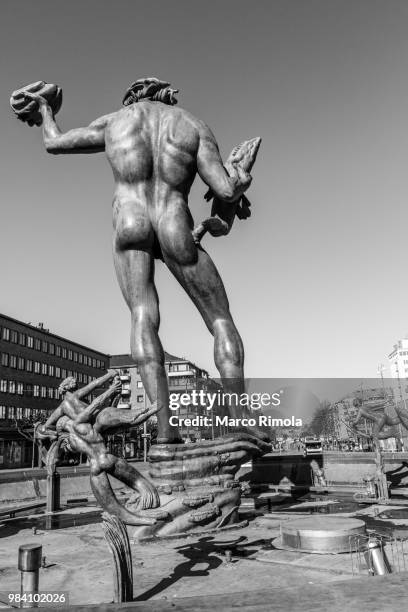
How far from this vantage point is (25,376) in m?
55.2

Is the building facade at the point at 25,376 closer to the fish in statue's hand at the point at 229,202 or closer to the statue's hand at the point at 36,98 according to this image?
the statue's hand at the point at 36,98

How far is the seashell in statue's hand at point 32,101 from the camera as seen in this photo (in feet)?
28.3

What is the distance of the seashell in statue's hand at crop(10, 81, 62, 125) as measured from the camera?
864 centimetres

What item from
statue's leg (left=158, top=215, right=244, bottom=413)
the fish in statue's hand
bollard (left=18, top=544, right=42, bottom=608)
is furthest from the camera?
the fish in statue's hand

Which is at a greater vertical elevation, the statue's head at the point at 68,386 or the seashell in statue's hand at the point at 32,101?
the seashell in statue's hand at the point at 32,101

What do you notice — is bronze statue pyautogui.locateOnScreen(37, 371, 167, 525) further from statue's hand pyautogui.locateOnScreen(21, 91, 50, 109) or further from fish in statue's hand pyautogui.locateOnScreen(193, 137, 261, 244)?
statue's hand pyautogui.locateOnScreen(21, 91, 50, 109)

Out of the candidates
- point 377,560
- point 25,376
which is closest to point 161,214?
point 377,560

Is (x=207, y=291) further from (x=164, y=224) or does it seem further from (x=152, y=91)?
(x=152, y=91)

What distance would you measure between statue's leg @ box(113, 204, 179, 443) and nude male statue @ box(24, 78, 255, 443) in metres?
0.01

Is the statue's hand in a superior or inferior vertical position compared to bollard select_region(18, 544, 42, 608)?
superior

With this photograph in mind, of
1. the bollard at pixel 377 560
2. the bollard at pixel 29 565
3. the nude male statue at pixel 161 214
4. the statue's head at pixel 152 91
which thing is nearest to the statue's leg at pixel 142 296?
the nude male statue at pixel 161 214

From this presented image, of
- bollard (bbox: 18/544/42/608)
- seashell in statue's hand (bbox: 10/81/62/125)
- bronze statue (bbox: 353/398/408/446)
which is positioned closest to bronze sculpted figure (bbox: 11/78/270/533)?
seashell in statue's hand (bbox: 10/81/62/125)

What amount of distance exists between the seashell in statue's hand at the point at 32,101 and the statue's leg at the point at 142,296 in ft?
8.20

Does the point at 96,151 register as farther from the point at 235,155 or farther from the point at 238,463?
the point at 238,463
